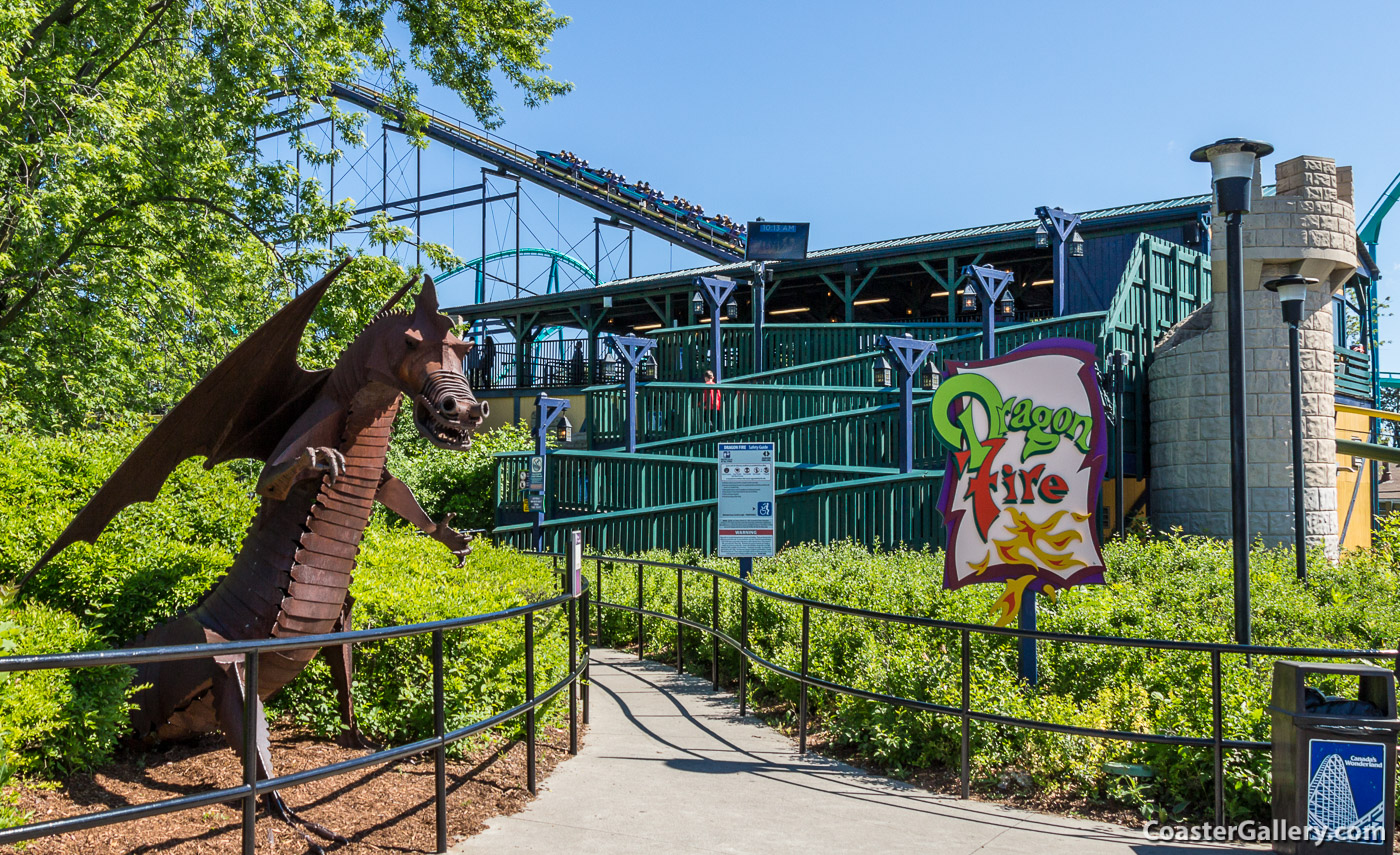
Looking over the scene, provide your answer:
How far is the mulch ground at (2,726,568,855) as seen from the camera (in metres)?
4.20

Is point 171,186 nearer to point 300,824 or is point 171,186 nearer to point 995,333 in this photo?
point 300,824

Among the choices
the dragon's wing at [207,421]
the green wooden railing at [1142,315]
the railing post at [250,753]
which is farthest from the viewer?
the green wooden railing at [1142,315]

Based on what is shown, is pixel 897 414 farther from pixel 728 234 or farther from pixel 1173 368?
pixel 728 234

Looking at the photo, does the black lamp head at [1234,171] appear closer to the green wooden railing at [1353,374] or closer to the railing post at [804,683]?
the railing post at [804,683]

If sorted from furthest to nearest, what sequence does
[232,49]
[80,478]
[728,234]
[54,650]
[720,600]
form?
[728,234]
[232,49]
[720,600]
[80,478]
[54,650]

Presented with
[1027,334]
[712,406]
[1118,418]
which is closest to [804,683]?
[1118,418]

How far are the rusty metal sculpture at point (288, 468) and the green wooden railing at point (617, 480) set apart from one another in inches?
409

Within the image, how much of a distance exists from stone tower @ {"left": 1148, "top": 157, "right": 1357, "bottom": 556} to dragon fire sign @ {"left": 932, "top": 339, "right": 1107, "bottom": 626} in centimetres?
880

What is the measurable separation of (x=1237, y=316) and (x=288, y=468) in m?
5.35

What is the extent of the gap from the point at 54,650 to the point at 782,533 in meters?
10.7

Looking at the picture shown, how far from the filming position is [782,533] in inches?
575

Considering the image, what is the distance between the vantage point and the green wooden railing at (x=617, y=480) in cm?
1531

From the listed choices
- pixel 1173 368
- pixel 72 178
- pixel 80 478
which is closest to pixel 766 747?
pixel 80 478

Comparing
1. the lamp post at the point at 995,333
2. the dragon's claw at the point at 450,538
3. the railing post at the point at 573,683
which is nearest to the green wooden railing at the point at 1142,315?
the lamp post at the point at 995,333
